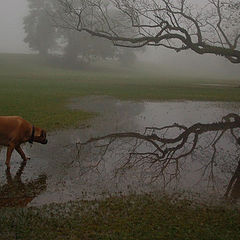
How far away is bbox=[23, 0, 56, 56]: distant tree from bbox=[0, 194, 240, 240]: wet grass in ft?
185

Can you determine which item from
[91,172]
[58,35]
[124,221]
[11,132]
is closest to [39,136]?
[11,132]

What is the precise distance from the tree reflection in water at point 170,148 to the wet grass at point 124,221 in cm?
144

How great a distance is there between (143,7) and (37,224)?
26.2 m

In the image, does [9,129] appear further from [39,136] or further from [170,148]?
[170,148]

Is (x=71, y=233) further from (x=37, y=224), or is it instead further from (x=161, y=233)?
(x=161, y=233)

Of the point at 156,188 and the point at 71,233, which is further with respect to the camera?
the point at 156,188

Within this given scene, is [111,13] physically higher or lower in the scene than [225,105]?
higher

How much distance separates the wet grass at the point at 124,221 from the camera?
18.0 feet

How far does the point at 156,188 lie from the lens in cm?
779

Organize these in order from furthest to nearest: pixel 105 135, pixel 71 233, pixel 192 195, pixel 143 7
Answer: pixel 143 7, pixel 105 135, pixel 192 195, pixel 71 233

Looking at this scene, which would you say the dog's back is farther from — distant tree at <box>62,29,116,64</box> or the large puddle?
distant tree at <box>62,29,116,64</box>

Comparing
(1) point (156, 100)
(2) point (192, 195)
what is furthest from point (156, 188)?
(1) point (156, 100)

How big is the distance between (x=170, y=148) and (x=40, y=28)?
5497 cm

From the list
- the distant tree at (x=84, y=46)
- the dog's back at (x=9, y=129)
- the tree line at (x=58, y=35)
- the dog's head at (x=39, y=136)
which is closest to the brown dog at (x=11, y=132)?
the dog's back at (x=9, y=129)
